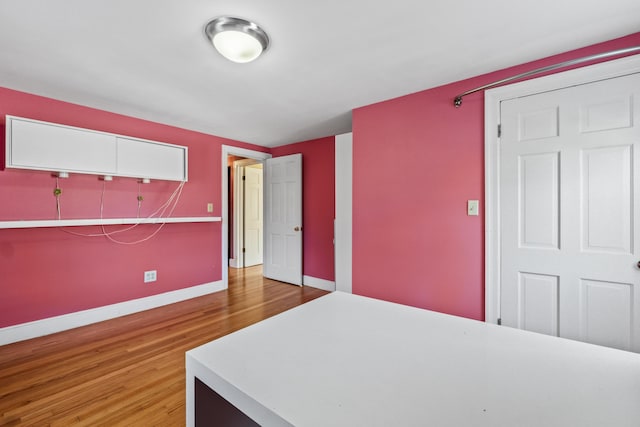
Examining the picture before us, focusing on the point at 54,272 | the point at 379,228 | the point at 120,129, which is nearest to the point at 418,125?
the point at 379,228

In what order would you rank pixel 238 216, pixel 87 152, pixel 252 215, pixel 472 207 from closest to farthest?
pixel 472 207 < pixel 87 152 < pixel 238 216 < pixel 252 215

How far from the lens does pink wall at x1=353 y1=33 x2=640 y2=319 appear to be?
88.3 inches

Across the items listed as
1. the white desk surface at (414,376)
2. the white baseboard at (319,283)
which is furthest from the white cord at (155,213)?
the white desk surface at (414,376)

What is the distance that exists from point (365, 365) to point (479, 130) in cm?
217

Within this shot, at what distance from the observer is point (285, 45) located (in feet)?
5.87

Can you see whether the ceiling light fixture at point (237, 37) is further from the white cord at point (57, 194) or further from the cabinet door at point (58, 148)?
the white cord at point (57, 194)

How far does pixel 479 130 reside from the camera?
7.23 feet

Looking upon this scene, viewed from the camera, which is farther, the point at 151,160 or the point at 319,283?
the point at 319,283

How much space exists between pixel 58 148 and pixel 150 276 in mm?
1603

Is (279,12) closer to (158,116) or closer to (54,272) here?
(158,116)


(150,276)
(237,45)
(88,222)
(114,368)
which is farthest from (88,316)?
(237,45)

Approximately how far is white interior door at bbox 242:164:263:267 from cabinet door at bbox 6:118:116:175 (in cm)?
278

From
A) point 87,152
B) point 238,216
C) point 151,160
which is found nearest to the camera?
Answer: point 87,152

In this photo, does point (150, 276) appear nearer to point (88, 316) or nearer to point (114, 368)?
point (88, 316)
